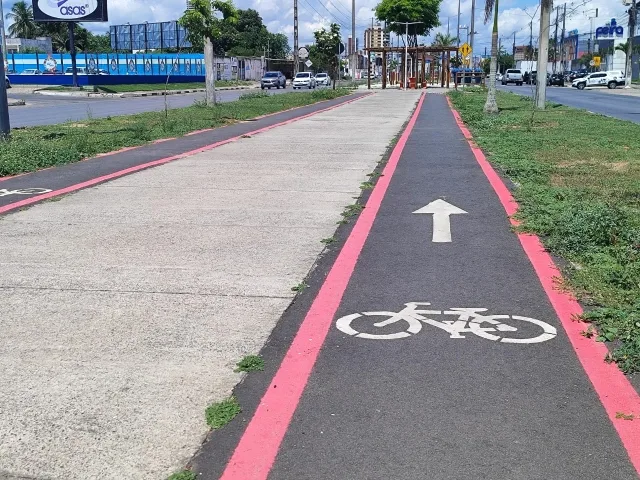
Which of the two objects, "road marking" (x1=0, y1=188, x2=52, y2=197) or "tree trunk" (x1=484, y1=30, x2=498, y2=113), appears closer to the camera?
"road marking" (x1=0, y1=188, x2=52, y2=197)

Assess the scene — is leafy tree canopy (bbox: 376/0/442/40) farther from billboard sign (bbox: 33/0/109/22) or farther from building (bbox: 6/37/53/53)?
building (bbox: 6/37/53/53)

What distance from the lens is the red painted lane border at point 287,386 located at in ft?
11.7

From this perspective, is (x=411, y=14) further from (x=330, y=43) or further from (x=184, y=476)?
(x=184, y=476)

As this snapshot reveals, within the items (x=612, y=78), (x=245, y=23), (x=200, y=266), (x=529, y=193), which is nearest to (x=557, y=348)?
(x=200, y=266)

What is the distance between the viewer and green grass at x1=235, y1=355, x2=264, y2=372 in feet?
15.1

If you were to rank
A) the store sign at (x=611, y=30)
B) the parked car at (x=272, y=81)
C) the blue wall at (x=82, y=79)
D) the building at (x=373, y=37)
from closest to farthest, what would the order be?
the blue wall at (x=82, y=79) < the parked car at (x=272, y=81) < the store sign at (x=611, y=30) < the building at (x=373, y=37)

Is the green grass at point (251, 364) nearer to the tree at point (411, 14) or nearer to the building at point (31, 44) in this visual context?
the tree at point (411, 14)

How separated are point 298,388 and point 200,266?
110 inches

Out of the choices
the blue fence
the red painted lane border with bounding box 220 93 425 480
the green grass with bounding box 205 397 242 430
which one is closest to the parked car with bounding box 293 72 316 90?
the blue fence

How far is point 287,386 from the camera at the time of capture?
4.38 m

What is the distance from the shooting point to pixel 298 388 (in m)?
4.35

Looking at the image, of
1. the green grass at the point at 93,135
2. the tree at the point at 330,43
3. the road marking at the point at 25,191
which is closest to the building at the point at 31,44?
the tree at the point at 330,43

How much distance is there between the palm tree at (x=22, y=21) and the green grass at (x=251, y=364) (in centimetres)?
12108

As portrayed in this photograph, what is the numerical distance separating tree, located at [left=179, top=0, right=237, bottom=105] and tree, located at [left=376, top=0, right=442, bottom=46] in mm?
54677
